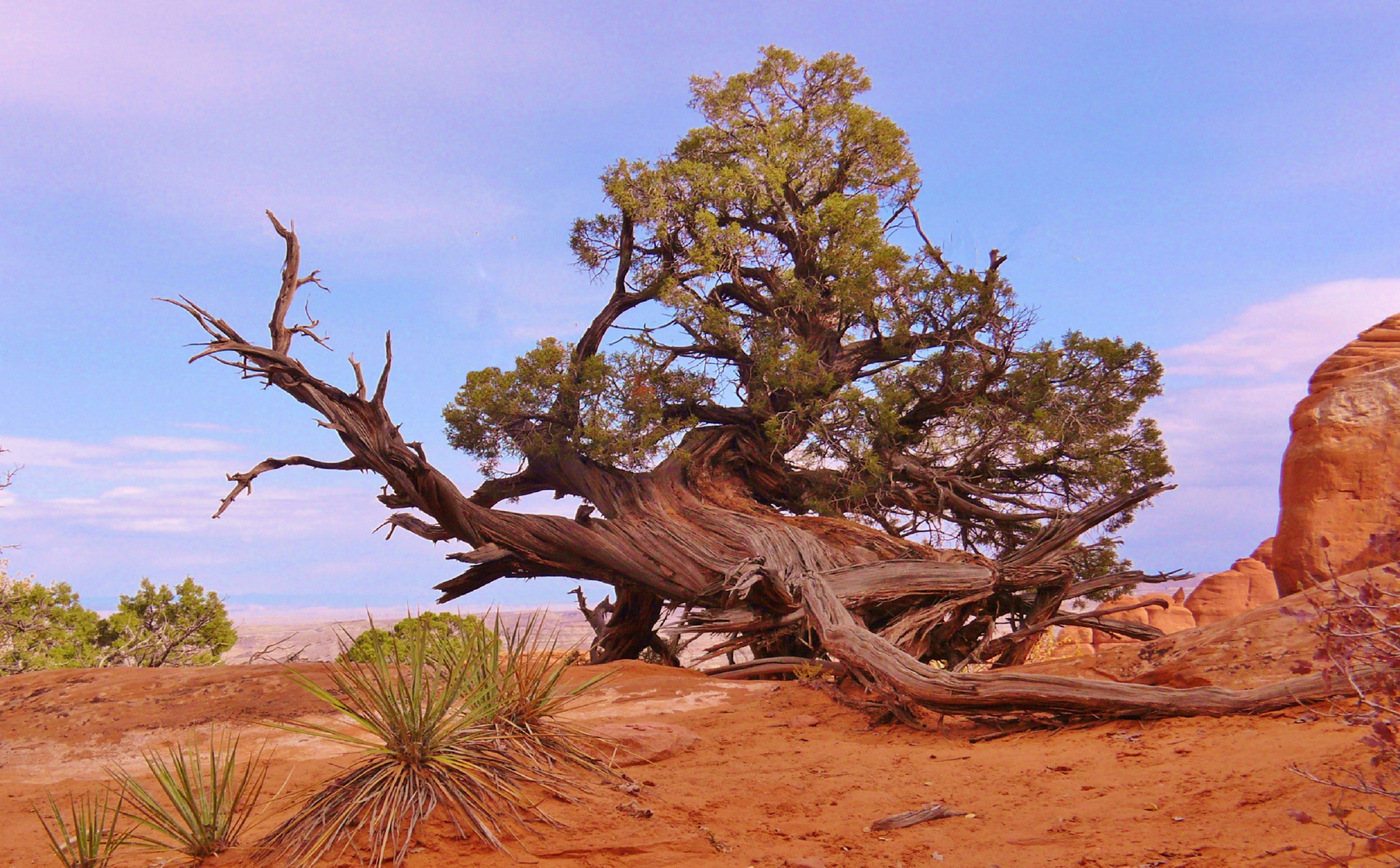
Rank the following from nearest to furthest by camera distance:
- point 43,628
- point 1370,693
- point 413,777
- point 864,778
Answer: point 1370,693, point 413,777, point 864,778, point 43,628

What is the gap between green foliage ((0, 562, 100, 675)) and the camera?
1319 cm

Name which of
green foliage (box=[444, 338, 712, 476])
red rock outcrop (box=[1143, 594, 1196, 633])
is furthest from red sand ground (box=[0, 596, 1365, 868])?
red rock outcrop (box=[1143, 594, 1196, 633])

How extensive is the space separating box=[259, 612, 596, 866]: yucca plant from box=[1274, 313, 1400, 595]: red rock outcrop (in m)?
10.3

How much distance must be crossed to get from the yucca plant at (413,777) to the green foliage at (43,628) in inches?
447

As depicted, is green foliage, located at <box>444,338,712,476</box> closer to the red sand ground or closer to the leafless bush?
the red sand ground

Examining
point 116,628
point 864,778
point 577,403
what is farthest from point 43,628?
point 864,778

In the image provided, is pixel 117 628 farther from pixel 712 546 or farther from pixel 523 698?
pixel 523 698

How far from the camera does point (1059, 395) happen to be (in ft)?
38.2

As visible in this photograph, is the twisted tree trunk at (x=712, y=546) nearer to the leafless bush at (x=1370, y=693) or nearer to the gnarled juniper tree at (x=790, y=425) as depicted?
the gnarled juniper tree at (x=790, y=425)

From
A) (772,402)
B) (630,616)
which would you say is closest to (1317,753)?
(772,402)

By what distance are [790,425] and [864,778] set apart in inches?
278

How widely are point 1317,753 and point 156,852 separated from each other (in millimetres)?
5746

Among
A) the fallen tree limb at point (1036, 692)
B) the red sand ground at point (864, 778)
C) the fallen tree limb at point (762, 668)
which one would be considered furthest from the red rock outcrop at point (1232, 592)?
the fallen tree limb at point (1036, 692)

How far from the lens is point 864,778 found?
543cm
